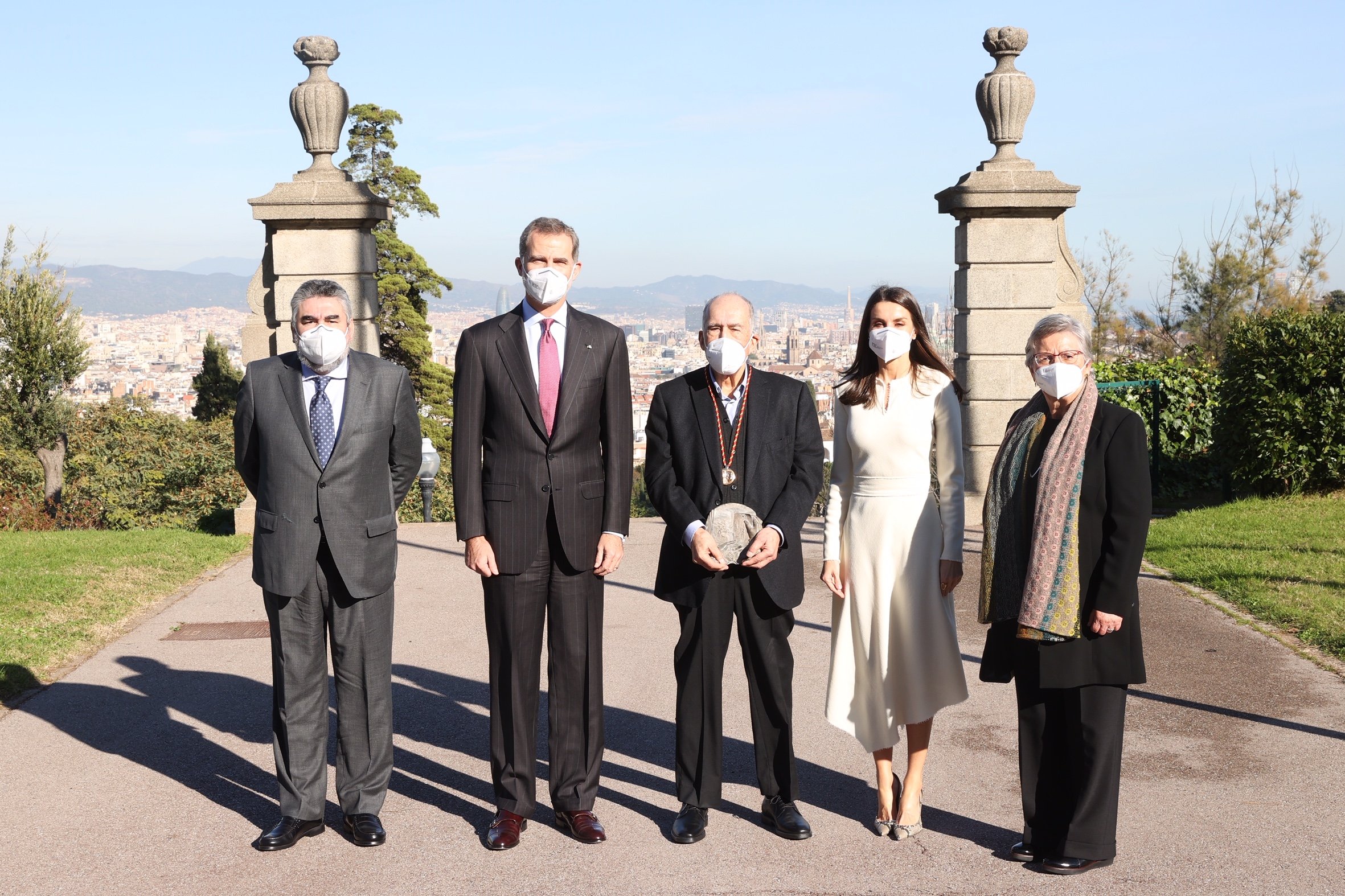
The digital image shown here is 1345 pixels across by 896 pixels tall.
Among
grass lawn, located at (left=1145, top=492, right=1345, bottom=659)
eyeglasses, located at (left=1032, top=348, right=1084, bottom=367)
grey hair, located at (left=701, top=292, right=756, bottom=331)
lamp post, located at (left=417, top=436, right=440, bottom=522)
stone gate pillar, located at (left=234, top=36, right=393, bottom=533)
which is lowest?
grass lawn, located at (left=1145, top=492, right=1345, bottom=659)

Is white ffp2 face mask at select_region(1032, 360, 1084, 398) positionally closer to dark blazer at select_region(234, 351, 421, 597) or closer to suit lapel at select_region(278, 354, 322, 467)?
dark blazer at select_region(234, 351, 421, 597)

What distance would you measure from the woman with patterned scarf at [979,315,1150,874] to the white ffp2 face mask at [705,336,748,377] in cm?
104

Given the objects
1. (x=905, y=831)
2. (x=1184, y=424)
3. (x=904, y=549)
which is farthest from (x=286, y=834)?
(x=1184, y=424)

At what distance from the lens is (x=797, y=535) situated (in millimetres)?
4457

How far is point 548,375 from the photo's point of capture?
4441 mm

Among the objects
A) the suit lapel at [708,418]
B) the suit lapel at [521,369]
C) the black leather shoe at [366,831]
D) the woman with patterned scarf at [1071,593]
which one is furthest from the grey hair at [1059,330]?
the black leather shoe at [366,831]

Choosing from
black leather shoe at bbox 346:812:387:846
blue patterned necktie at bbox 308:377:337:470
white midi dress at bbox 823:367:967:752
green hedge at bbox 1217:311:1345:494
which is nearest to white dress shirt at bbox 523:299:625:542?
blue patterned necktie at bbox 308:377:337:470

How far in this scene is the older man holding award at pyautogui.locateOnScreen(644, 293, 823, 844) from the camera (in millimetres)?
4398

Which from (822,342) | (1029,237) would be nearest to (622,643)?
(822,342)

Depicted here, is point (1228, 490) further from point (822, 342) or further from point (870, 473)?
point (870, 473)

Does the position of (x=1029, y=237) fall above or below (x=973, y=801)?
above

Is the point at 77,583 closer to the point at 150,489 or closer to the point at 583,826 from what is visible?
the point at 583,826

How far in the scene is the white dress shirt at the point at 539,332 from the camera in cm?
445

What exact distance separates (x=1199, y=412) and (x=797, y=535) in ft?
33.7
